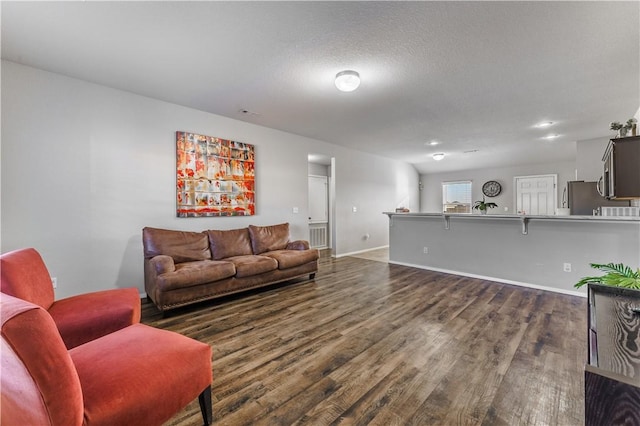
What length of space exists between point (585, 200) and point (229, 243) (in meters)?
5.88

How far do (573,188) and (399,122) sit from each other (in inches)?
128

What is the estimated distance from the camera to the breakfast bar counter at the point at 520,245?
10.9ft

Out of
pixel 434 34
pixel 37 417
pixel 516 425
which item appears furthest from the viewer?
pixel 434 34

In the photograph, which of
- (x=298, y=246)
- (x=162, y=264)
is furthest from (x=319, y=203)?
(x=162, y=264)

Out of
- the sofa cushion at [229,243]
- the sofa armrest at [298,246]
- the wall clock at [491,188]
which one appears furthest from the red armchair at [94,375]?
the wall clock at [491,188]

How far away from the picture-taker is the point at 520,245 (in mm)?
3998

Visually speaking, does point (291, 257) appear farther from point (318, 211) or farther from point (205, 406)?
point (318, 211)

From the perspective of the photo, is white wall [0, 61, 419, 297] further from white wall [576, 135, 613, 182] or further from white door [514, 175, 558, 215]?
white door [514, 175, 558, 215]

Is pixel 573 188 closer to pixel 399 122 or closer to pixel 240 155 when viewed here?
pixel 399 122

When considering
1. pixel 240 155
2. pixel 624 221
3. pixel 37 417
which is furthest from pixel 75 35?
pixel 624 221

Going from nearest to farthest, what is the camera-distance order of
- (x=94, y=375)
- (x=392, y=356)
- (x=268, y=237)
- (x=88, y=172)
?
(x=94, y=375) < (x=392, y=356) < (x=88, y=172) < (x=268, y=237)

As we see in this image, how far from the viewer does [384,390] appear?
5.59 feet

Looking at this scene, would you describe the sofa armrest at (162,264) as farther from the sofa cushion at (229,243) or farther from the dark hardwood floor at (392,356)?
the sofa cushion at (229,243)

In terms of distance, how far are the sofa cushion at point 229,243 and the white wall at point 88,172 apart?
13.1 inches
